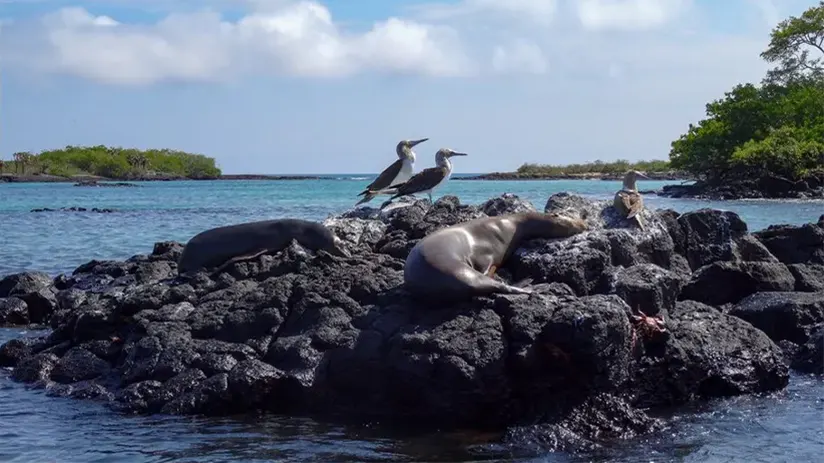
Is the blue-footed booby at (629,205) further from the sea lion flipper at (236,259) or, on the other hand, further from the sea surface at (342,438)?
the sea lion flipper at (236,259)

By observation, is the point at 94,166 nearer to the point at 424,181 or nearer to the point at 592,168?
the point at 592,168

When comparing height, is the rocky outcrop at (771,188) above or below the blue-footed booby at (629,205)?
below

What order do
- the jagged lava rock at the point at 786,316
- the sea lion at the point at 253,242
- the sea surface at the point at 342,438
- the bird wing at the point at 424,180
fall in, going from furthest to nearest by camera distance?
the bird wing at the point at 424,180 → the sea lion at the point at 253,242 → the jagged lava rock at the point at 786,316 → the sea surface at the point at 342,438

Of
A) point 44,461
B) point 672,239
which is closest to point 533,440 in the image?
point 44,461

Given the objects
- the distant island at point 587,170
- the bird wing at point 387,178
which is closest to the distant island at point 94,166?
the distant island at point 587,170

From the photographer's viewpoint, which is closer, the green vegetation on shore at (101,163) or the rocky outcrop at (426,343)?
the rocky outcrop at (426,343)

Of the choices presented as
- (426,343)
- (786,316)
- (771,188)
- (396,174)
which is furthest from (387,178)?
(771,188)

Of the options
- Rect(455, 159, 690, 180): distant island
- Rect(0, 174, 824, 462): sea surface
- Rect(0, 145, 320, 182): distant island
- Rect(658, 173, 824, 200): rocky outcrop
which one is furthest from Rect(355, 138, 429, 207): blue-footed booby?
Rect(0, 145, 320, 182): distant island

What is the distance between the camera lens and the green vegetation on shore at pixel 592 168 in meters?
114

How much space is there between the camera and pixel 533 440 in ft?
26.0

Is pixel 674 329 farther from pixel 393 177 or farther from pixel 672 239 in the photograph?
pixel 393 177

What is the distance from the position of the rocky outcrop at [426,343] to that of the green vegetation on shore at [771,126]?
36559mm

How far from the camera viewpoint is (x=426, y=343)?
27.8 feet

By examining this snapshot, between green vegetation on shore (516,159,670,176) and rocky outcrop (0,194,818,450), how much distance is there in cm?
9968
